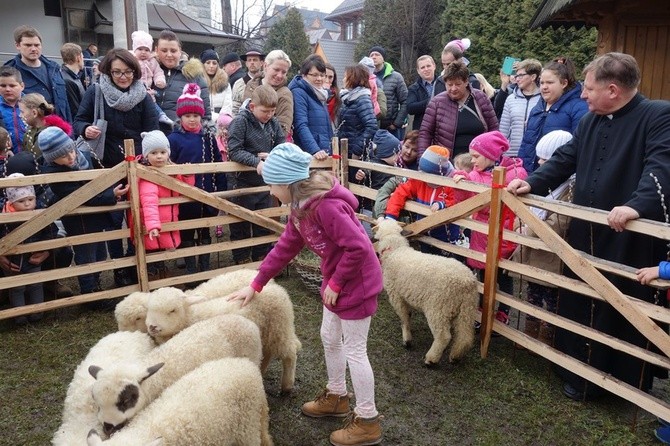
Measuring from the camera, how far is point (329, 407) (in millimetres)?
3793

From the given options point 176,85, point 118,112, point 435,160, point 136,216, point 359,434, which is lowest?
point 359,434

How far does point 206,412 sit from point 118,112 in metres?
4.09

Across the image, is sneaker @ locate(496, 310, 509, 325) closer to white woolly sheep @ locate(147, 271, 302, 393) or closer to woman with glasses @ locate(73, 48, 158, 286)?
white woolly sheep @ locate(147, 271, 302, 393)

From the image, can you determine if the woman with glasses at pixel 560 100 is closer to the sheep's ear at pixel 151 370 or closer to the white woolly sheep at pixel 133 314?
the white woolly sheep at pixel 133 314

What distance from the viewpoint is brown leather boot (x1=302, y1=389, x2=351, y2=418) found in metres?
3.79

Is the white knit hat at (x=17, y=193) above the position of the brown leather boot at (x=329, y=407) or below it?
above

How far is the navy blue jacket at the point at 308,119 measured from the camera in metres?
6.83

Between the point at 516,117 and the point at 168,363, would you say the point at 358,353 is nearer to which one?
the point at 168,363

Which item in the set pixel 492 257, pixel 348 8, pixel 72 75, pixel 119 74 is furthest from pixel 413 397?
pixel 348 8

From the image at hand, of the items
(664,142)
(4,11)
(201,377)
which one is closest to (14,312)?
(201,377)

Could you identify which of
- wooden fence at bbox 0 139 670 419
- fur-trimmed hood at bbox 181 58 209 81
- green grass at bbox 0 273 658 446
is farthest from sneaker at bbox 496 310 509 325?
fur-trimmed hood at bbox 181 58 209 81

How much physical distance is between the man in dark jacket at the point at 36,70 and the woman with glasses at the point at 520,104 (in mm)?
6029

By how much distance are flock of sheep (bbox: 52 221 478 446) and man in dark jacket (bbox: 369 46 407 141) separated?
4950 mm

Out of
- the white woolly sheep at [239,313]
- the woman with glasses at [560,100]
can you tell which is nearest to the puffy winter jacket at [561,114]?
the woman with glasses at [560,100]
